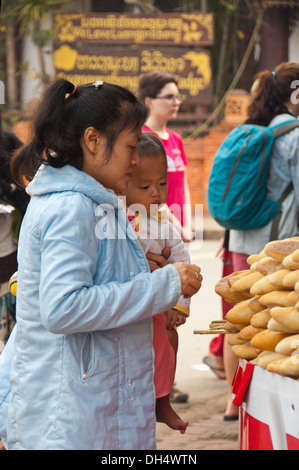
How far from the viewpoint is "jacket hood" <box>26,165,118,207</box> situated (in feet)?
6.37

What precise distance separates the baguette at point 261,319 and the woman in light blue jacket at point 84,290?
0.32m

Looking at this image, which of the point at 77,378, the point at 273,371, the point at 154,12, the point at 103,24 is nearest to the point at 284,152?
the point at 273,371

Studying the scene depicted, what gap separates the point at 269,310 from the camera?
2.21 m

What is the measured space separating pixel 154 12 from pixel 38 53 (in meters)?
2.38

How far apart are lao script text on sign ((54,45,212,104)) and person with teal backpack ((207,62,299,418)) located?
9403 millimetres

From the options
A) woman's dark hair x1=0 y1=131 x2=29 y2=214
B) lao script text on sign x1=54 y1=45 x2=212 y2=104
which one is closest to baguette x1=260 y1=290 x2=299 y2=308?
woman's dark hair x1=0 y1=131 x2=29 y2=214

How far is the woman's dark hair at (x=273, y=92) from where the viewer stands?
157 inches

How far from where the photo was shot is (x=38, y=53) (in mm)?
14289

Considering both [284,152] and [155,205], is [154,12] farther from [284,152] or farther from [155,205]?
[155,205]

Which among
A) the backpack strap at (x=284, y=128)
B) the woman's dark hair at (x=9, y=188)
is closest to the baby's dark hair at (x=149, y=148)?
the woman's dark hair at (x=9, y=188)

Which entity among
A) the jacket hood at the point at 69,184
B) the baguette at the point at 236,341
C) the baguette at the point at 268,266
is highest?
the jacket hood at the point at 69,184

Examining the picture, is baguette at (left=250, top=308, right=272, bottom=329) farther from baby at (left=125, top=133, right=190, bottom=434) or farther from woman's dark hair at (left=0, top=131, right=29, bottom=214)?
woman's dark hair at (left=0, top=131, right=29, bottom=214)

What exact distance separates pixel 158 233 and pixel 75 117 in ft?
2.41

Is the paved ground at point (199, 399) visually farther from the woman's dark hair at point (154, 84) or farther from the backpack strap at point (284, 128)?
the woman's dark hair at point (154, 84)
